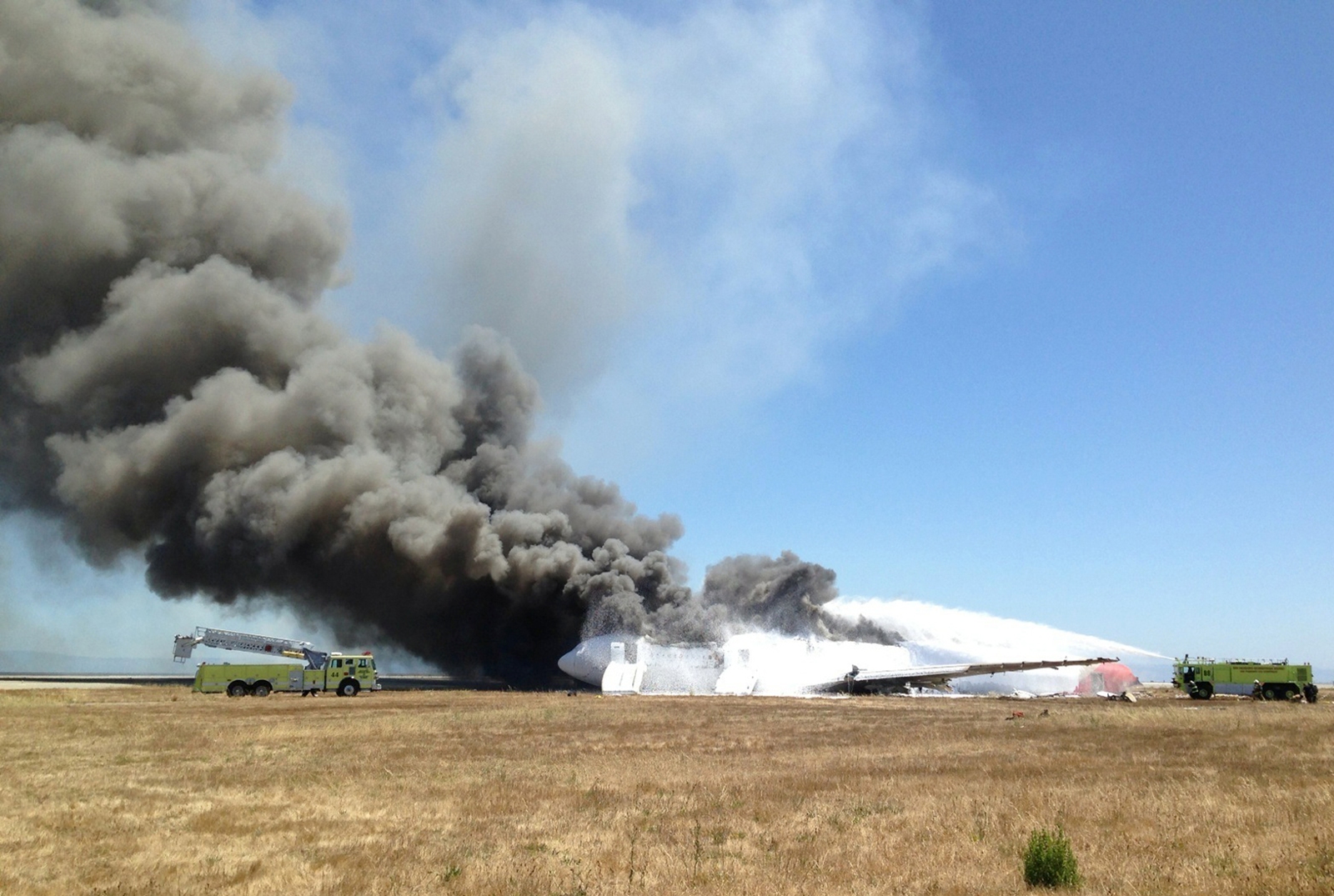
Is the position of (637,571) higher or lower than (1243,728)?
higher

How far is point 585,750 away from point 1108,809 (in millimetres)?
13622

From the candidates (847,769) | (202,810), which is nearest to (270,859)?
(202,810)

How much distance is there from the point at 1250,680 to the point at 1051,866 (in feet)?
169

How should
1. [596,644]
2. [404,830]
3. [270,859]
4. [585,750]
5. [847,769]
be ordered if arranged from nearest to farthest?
[270,859] < [404,830] < [847,769] < [585,750] < [596,644]

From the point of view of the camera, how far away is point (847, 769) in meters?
20.5

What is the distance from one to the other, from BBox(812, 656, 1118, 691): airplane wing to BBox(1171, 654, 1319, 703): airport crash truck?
5151 mm

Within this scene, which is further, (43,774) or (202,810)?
(43,774)

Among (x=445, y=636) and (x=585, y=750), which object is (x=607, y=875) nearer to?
(x=585, y=750)

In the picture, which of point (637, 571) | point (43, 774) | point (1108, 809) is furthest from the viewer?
point (637, 571)

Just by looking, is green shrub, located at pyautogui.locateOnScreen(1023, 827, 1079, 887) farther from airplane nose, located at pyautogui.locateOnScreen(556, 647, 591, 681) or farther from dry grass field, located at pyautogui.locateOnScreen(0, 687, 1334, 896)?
airplane nose, located at pyautogui.locateOnScreen(556, 647, 591, 681)

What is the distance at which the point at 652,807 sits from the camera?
629 inches

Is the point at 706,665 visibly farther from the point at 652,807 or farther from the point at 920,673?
the point at 652,807

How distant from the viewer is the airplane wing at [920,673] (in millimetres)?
58062

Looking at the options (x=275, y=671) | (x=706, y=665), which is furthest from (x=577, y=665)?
(x=275, y=671)
